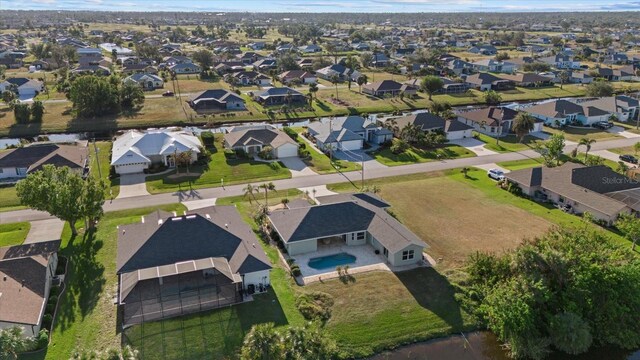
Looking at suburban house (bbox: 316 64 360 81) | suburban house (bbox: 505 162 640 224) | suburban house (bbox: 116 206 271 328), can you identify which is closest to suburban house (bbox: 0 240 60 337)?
suburban house (bbox: 116 206 271 328)

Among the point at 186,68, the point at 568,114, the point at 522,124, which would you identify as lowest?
the point at 568,114

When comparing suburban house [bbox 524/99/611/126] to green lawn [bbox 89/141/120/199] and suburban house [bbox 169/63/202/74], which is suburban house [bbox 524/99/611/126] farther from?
suburban house [bbox 169/63/202/74]

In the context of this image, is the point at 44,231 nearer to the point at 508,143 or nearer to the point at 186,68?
the point at 508,143

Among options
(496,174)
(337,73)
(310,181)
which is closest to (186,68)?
(337,73)

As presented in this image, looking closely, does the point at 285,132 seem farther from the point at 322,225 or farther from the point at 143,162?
the point at 322,225

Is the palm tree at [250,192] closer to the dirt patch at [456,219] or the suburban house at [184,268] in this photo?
the suburban house at [184,268]
